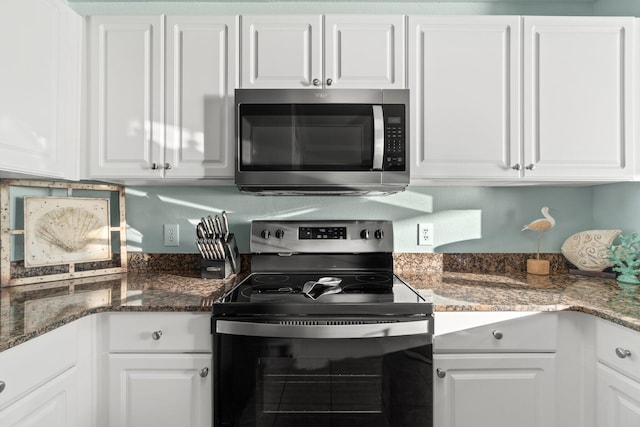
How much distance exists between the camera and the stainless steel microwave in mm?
1672

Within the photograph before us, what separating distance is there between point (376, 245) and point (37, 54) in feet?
5.35

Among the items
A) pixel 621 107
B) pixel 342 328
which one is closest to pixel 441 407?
pixel 342 328

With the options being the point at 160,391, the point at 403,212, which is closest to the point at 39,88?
the point at 160,391

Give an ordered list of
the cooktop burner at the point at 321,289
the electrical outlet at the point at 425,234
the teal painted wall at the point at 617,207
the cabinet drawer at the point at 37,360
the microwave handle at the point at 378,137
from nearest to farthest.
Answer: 1. the cabinet drawer at the point at 37,360
2. the cooktop burner at the point at 321,289
3. the microwave handle at the point at 378,137
4. the teal painted wall at the point at 617,207
5. the electrical outlet at the point at 425,234

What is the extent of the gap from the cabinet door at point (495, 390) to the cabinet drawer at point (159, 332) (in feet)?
2.80

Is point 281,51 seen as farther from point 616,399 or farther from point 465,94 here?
point 616,399

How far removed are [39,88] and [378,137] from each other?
4.42ft

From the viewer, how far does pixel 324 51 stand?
175cm

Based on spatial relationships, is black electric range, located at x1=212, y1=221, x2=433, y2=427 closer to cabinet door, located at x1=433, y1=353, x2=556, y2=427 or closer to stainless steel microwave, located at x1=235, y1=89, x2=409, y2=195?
cabinet door, located at x1=433, y1=353, x2=556, y2=427

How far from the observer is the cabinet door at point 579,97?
1.74m

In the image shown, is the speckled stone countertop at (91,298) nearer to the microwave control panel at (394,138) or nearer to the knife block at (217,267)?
the knife block at (217,267)

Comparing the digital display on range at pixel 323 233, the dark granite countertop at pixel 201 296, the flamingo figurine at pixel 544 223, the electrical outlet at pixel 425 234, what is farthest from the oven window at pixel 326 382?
the flamingo figurine at pixel 544 223

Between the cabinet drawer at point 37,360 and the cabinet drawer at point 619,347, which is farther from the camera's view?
the cabinet drawer at point 619,347

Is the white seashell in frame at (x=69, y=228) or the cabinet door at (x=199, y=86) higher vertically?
the cabinet door at (x=199, y=86)
